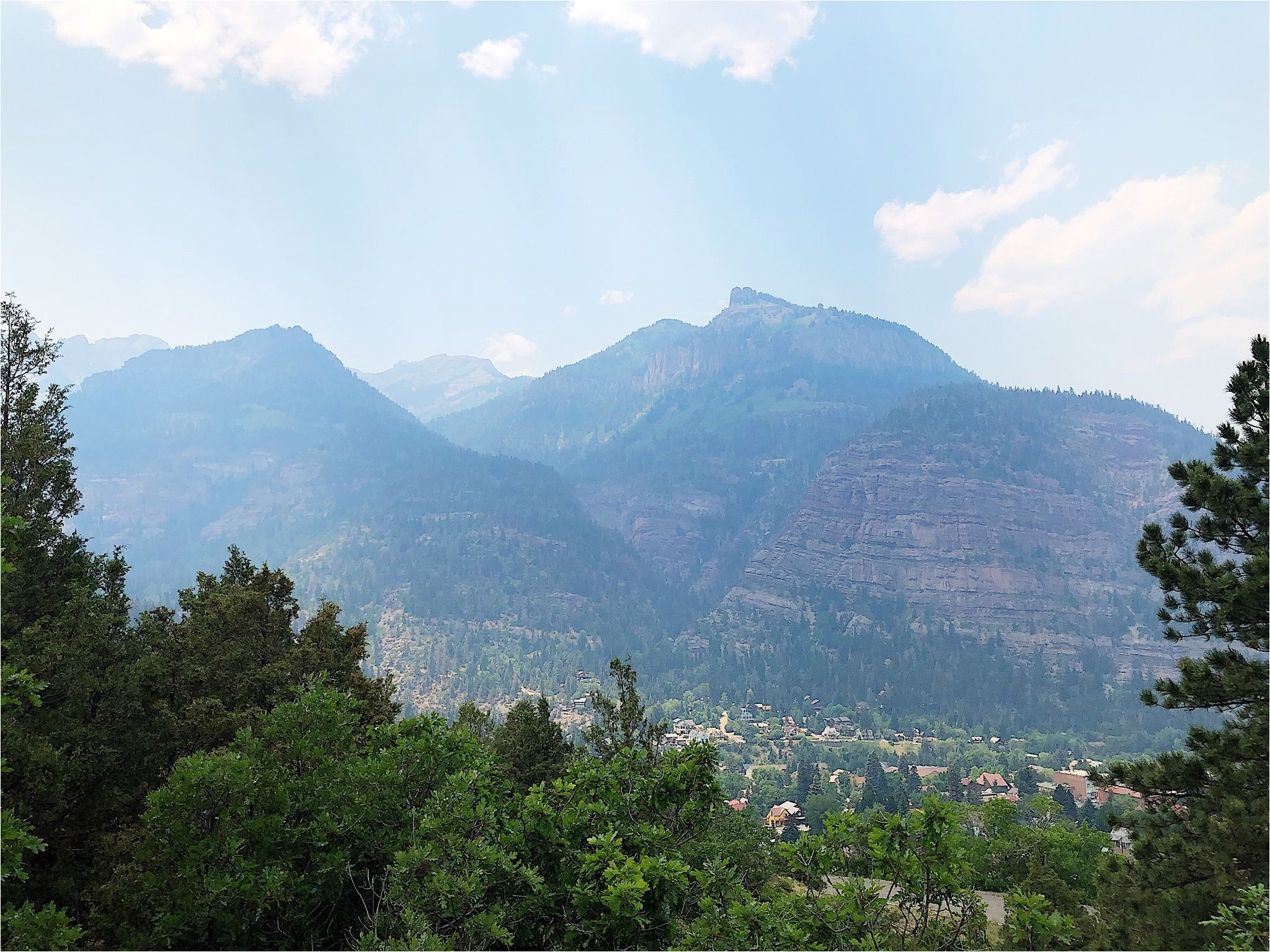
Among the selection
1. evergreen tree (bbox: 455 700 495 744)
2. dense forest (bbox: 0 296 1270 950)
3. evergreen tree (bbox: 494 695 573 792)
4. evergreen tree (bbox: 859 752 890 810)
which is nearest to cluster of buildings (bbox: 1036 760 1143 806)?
evergreen tree (bbox: 859 752 890 810)

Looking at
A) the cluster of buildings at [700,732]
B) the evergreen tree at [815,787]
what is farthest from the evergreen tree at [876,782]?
the cluster of buildings at [700,732]

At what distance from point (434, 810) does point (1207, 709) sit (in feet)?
42.6

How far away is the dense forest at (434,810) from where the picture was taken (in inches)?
266

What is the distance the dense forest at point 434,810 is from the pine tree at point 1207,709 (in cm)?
4

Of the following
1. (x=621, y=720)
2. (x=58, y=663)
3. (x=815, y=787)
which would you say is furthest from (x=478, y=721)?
(x=815, y=787)

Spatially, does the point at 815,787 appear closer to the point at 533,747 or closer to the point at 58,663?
the point at 533,747

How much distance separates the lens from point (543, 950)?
25.7 feet

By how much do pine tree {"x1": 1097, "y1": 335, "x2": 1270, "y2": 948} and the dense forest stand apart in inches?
1.7

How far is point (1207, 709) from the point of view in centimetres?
1224

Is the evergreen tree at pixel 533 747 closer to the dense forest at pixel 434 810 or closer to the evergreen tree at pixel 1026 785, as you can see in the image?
the dense forest at pixel 434 810

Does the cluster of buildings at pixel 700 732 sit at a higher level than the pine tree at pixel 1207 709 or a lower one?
lower

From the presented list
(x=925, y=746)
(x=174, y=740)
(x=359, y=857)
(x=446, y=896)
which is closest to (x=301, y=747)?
(x=359, y=857)

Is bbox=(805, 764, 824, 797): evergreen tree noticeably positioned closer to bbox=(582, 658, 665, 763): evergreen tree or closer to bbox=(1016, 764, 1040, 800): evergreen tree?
bbox=(1016, 764, 1040, 800): evergreen tree

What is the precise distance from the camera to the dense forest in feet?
22.2
